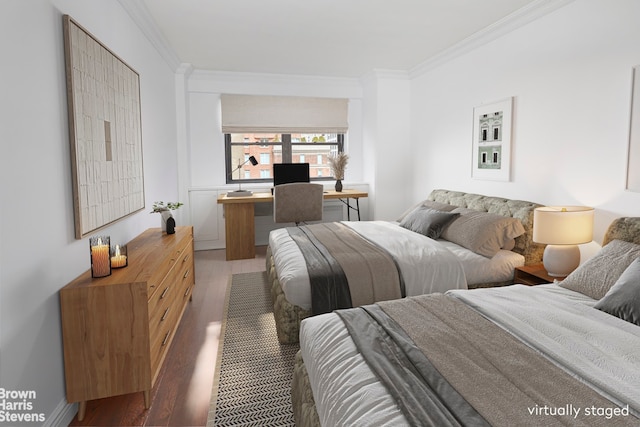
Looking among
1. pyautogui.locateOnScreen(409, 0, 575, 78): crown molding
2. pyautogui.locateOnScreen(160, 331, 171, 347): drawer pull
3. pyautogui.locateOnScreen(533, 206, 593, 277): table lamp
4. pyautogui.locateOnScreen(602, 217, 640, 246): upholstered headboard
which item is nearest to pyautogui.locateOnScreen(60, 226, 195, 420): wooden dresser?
pyautogui.locateOnScreen(160, 331, 171, 347): drawer pull

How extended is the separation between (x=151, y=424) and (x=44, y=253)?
931 mm

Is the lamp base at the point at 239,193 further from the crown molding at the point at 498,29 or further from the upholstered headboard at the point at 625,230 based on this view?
the upholstered headboard at the point at 625,230

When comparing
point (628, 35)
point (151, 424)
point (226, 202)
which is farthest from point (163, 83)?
point (628, 35)

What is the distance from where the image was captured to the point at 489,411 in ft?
3.51

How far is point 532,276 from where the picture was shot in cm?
282

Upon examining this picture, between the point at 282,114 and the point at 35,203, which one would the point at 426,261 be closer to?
the point at 35,203

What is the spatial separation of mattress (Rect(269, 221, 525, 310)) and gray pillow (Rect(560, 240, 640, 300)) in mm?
728

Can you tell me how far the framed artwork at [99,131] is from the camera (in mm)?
1999

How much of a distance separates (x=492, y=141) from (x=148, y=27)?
10.7 feet

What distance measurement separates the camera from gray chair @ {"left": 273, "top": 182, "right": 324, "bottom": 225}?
471 cm

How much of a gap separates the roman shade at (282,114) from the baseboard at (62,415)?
4150 mm

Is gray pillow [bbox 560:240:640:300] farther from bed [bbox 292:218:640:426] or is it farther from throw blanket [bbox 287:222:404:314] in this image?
throw blanket [bbox 287:222:404:314]

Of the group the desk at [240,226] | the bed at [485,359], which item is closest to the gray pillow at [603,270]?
the bed at [485,359]

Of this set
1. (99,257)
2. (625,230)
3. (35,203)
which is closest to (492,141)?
(625,230)
